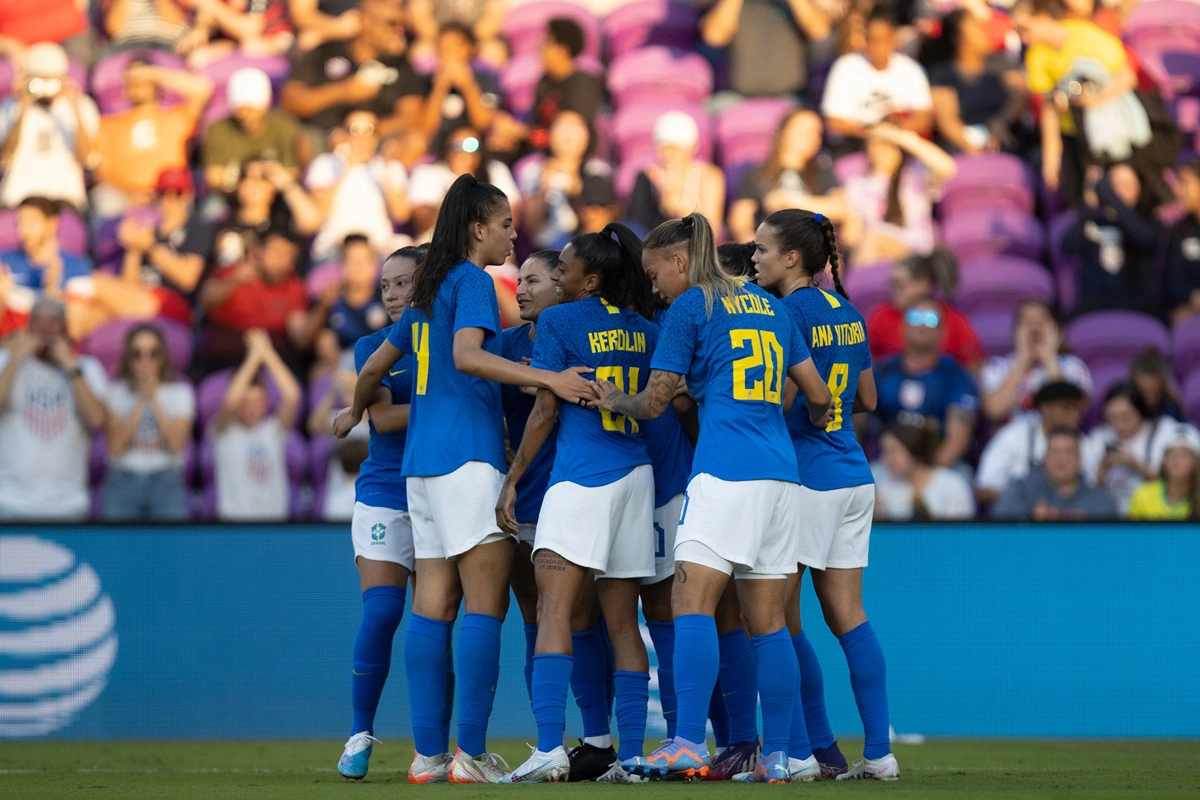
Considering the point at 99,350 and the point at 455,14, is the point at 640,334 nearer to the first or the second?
the point at 99,350

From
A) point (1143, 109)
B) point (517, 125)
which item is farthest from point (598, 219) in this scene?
point (1143, 109)

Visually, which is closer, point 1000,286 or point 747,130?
point 1000,286

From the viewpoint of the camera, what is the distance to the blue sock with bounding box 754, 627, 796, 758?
202 inches

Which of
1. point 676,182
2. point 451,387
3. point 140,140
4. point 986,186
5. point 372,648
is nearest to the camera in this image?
point 451,387

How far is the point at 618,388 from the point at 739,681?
1.26 meters

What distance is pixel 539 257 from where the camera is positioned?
598 centimetres

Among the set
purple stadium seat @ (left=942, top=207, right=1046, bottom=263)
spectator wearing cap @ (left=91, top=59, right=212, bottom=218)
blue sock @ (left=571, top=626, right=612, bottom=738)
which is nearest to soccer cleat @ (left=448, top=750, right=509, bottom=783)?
blue sock @ (left=571, top=626, right=612, bottom=738)

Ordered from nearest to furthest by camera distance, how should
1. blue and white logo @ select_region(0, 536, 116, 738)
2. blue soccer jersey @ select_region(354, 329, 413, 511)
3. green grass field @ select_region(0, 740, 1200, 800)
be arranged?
green grass field @ select_region(0, 740, 1200, 800) → blue soccer jersey @ select_region(354, 329, 413, 511) → blue and white logo @ select_region(0, 536, 116, 738)

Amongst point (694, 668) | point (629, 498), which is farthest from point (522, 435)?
point (694, 668)

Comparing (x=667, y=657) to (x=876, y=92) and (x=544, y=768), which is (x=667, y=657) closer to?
(x=544, y=768)

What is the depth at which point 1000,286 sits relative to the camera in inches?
438

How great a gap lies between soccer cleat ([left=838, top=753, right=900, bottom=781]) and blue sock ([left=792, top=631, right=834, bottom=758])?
188mm

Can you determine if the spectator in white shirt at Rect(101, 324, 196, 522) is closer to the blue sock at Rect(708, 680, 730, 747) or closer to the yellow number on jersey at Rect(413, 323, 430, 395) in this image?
the yellow number on jersey at Rect(413, 323, 430, 395)

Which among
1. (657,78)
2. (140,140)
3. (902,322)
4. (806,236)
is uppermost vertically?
(657,78)
